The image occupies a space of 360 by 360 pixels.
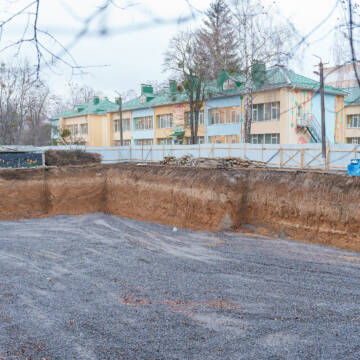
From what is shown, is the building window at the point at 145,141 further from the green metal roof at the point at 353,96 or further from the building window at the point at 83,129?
the green metal roof at the point at 353,96

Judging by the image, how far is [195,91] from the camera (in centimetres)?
3803

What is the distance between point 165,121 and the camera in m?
42.9

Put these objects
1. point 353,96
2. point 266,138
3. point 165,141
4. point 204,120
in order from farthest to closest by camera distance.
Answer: point 165,141 → point 204,120 → point 266,138 → point 353,96

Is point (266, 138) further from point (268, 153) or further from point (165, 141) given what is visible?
point (165, 141)

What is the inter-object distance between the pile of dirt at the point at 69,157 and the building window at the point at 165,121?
9.39 meters

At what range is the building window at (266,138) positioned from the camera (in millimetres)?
31625

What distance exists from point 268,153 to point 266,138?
6915 millimetres

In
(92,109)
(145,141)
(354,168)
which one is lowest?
(354,168)

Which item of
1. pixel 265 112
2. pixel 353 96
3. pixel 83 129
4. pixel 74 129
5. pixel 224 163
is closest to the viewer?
pixel 353 96

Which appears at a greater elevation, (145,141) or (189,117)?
(189,117)

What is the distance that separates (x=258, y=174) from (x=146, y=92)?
28.6 m

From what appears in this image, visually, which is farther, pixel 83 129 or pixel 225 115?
pixel 83 129

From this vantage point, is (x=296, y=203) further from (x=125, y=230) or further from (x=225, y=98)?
(x=225, y=98)

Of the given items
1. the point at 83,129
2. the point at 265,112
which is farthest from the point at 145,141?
the point at 265,112
